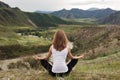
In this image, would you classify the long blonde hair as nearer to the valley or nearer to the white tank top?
the white tank top

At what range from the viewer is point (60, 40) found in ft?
43.9

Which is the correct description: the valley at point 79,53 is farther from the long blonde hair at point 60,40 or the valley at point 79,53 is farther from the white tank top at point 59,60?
the long blonde hair at point 60,40

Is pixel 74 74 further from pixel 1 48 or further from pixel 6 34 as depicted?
pixel 6 34

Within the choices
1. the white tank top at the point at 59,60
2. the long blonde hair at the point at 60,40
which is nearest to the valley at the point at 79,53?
the white tank top at the point at 59,60

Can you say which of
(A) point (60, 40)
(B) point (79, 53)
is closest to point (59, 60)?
(A) point (60, 40)

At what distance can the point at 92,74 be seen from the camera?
15.3m

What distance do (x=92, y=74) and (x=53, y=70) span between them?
220 cm

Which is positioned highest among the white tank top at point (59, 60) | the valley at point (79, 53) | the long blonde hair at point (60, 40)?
the long blonde hair at point (60, 40)

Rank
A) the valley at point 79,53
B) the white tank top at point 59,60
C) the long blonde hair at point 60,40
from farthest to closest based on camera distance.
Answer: the valley at point 79,53, the white tank top at point 59,60, the long blonde hair at point 60,40

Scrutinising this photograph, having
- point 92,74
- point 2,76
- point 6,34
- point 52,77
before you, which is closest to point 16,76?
point 2,76

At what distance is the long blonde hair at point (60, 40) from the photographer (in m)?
13.3

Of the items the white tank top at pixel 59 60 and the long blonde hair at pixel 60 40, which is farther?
Answer: the white tank top at pixel 59 60

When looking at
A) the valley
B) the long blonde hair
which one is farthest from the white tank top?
the valley

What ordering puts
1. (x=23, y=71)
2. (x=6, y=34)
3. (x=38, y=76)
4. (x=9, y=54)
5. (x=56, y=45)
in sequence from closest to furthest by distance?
(x=56, y=45) → (x=38, y=76) → (x=23, y=71) → (x=9, y=54) → (x=6, y=34)
